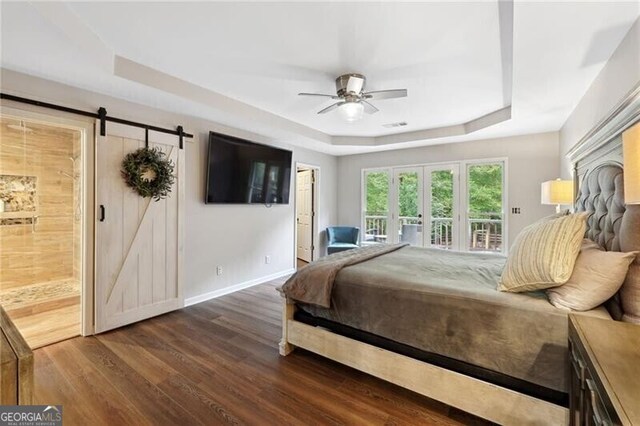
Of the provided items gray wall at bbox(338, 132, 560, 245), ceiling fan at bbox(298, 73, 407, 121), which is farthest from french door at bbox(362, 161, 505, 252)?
ceiling fan at bbox(298, 73, 407, 121)

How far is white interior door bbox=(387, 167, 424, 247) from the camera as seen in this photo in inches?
221

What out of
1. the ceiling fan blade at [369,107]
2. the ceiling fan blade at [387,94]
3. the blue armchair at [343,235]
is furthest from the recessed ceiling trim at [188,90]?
the blue armchair at [343,235]

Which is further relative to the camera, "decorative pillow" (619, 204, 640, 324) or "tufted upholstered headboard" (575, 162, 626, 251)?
"tufted upholstered headboard" (575, 162, 626, 251)

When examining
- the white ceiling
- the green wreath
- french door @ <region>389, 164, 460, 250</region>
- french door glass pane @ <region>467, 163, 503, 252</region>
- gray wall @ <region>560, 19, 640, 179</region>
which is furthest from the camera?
french door @ <region>389, 164, 460, 250</region>

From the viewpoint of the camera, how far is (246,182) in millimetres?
4410

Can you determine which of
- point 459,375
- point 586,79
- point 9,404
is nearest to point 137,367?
point 9,404

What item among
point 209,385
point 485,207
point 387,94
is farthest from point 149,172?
point 485,207

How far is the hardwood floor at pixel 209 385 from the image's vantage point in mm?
1851

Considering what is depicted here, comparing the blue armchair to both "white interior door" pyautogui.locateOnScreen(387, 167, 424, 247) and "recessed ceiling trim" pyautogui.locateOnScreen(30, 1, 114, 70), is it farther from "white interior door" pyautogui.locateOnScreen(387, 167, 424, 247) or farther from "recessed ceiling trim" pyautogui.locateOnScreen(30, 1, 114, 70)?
"recessed ceiling trim" pyautogui.locateOnScreen(30, 1, 114, 70)

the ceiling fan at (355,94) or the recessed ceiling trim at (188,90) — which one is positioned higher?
the recessed ceiling trim at (188,90)

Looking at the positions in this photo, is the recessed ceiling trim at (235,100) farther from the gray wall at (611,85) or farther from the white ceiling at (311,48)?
the gray wall at (611,85)

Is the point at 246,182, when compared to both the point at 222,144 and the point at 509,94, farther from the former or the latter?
the point at 509,94

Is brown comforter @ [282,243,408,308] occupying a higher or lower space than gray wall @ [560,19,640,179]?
lower

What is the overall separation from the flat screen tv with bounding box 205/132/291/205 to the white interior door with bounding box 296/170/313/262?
1176 mm
